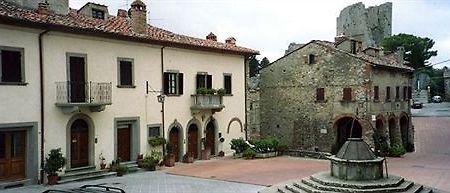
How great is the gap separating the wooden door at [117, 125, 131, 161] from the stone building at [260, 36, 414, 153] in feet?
46.4

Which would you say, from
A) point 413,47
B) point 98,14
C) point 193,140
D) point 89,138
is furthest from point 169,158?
point 413,47

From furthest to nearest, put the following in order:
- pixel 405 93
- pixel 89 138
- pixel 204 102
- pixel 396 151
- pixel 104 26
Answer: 1. pixel 405 93
2. pixel 396 151
3. pixel 204 102
4. pixel 104 26
5. pixel 89 138

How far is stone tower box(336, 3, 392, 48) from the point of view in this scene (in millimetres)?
69875

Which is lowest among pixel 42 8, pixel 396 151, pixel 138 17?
pixel 396 151

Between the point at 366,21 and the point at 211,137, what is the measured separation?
169 ft

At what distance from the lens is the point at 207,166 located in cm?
2309

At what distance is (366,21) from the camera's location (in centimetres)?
7106

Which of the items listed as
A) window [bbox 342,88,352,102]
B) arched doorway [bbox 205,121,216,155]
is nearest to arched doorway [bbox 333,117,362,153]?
window [bbox 342,88,352,102]

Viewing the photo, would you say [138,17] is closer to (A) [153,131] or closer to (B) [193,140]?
(A) [153,131]

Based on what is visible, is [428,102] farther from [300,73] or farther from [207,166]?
[207,166]

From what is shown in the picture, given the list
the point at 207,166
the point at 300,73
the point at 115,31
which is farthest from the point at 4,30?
the point at 300,73

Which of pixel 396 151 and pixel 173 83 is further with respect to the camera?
pixel 396 151

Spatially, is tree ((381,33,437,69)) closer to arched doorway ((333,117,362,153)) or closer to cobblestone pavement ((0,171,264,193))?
arched doorway ((333,117,362,153))

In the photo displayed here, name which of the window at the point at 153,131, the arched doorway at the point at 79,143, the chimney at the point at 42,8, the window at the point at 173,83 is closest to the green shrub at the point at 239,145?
the window at the point at 173,83
